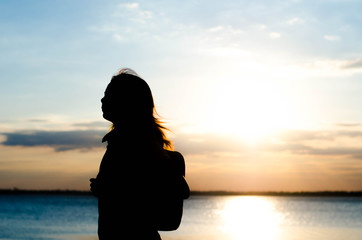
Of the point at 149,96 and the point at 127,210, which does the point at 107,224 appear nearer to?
the point at 127,210

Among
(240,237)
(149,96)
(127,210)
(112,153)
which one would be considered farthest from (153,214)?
(240,237)

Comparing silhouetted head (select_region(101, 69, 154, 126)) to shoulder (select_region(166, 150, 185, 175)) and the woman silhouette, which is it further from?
shoulder (select_region(166, 150, 185, 175))

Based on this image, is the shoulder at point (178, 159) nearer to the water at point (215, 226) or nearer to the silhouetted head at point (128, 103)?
the silhouetted head at point (128, 103)

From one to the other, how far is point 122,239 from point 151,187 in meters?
0.20

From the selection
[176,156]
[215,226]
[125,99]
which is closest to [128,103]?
[125,99]

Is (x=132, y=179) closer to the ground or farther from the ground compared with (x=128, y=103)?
closer to the ground

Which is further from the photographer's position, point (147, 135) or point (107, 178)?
point (147, 135)

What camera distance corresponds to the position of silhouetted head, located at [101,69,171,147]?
77.1 inches

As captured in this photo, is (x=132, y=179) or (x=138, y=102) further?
(x=138, y=102)

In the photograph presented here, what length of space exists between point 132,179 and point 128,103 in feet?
0.92

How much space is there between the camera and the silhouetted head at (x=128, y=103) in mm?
1959

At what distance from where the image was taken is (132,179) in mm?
1872

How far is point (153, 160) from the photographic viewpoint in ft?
6.25

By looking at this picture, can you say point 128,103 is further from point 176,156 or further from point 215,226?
point 215,226
